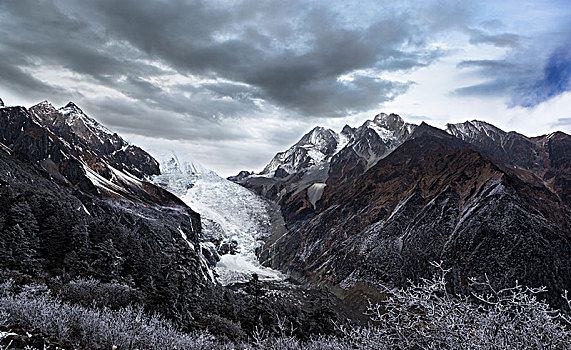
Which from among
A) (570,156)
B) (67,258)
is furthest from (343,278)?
(570,156)

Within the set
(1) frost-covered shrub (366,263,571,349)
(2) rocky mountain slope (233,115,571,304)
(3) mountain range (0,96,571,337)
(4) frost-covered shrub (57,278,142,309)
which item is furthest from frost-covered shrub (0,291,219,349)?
(2) rocky mountain slope (233,115,571,304)

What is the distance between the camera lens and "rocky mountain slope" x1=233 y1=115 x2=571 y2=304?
66688mm

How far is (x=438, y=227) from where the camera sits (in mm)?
84250

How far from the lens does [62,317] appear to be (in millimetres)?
13023

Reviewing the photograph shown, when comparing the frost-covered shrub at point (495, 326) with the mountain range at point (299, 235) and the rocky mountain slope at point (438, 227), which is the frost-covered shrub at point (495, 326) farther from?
the rocky mountain slope at point (438, 227)

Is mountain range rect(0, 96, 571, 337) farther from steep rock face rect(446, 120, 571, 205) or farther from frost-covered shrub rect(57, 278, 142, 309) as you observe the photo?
steep rock face rect(446, 120, 571, 205)

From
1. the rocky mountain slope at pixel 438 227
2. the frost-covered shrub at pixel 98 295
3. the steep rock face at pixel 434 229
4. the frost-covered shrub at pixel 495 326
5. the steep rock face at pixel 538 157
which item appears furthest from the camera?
the steep rock face at pixel 538 157

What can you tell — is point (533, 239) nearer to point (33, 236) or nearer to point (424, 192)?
point (424, 192)

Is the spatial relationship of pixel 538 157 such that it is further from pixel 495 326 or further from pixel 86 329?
pixel 86 329

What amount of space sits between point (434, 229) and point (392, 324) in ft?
271

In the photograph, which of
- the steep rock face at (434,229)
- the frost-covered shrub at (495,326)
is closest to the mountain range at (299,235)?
the steep rock face at (434,229)

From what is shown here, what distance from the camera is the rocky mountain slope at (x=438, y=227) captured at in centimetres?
6669

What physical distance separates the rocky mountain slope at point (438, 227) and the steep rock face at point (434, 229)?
22 cm

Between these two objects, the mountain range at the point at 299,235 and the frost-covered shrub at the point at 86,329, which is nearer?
the frost-covered shrub at the point at 86,329
